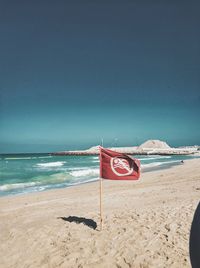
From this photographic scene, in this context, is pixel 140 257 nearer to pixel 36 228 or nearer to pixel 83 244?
pixel 83 244

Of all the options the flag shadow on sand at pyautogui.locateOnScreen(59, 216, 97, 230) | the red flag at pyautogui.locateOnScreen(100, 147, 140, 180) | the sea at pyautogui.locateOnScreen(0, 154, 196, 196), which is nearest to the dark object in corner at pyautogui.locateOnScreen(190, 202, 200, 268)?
the red flag at pyautogui.locateOnScreen(100, 147, 140, 180)

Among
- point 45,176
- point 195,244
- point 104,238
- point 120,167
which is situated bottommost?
point 45,176

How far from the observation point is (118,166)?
712 centimetres

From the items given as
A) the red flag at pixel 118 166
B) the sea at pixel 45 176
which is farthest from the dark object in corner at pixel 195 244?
the sea at pixel 45 176

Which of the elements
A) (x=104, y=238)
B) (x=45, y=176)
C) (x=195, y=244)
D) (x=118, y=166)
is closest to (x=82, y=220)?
(x=104, y=238)

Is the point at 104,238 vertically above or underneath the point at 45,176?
above

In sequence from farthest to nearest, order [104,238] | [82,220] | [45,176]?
[45,176] < [82,220] < [104,238]

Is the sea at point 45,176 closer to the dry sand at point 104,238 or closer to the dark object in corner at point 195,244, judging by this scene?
the dry sand at point 104,238

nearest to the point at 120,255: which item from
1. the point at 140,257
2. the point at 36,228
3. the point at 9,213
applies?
the point at 140,257

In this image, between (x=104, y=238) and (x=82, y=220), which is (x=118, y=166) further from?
(x=82, y=220)

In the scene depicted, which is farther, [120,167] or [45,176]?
[45,176]

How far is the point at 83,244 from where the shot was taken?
6430 mm

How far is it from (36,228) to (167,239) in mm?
3908

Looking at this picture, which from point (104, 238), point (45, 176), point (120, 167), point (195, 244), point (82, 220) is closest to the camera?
point (195, 244)
